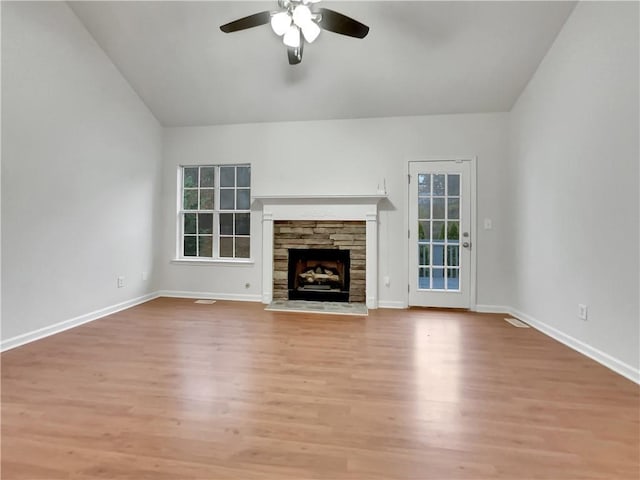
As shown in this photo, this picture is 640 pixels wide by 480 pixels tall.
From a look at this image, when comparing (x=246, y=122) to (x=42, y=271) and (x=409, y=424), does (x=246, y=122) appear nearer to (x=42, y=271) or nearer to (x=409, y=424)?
(x=42, y=271)

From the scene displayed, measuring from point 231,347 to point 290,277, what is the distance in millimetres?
1824

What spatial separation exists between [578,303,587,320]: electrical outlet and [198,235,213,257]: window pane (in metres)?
4.42

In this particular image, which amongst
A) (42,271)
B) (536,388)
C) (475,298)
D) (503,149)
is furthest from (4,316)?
(503,149)

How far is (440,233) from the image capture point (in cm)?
388

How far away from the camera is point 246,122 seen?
4203 mm

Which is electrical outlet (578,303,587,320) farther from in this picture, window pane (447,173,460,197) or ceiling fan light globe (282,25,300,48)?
ceiling fan light globe (282,25,300,48)

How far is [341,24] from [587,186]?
95.4 inches

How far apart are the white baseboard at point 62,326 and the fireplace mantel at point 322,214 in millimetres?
1782

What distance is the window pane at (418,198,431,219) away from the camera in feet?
12.8

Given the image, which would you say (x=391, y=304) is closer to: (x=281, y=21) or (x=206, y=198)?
(x=206, y=198)

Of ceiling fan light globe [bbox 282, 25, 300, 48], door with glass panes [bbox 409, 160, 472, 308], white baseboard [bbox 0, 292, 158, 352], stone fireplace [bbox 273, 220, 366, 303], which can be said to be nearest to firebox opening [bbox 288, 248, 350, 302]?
stone fireplace [bbox 273, 220, 366, 303]

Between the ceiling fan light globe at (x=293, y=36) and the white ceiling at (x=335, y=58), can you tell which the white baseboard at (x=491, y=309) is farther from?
the ceiling fan light globe at (x=293, y=36)

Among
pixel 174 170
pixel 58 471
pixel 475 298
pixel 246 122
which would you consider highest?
pixel 246 122

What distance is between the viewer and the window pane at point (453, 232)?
12.6 ft
